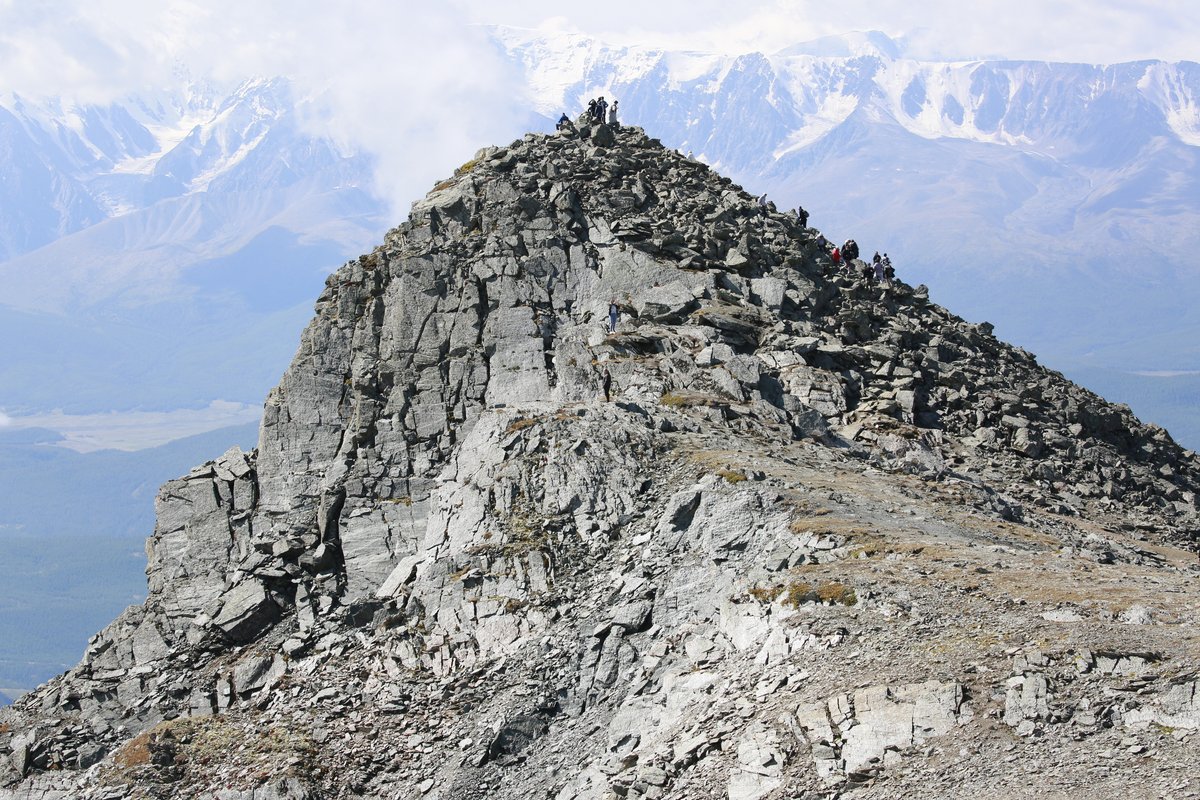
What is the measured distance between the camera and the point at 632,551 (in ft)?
158

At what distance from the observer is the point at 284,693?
4909cm

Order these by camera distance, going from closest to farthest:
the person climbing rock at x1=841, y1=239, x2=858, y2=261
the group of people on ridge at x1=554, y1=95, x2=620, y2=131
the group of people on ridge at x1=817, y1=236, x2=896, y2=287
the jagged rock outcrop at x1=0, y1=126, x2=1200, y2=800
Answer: the jagged rock outcrop at x1=0, y1=126, x2=1200, y2=800 < the group of people on ridge at x1=817, y1=236, x2=896, y2=287 < the person climbing rock at x1=841, y1=239, x2=858, y2=261 < the group of people on ridge at x1=554, y1=95, x2=620, y2=131

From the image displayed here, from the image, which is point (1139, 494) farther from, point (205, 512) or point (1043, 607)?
point (205, 512)

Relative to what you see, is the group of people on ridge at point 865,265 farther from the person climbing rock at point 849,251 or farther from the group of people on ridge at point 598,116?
the group of people on ridge at point 598,116

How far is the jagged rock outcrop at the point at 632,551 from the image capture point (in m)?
35.5

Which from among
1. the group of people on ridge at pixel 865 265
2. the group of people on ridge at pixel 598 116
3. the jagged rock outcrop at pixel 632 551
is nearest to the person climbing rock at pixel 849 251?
the group of people on ridge at pixel 865 265

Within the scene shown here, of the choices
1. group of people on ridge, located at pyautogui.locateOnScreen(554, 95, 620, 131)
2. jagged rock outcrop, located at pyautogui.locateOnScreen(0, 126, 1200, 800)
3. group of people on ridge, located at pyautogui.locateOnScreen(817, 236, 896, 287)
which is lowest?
jagged rock outcrop, located at pyautogui.locateOnScreen(0, 126, 1200, 800)

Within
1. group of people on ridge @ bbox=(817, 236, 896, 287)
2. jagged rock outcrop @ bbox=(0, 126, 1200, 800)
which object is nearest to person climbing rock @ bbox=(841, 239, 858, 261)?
group of people on ridge @ bbox=(817, 236, 896, 287)

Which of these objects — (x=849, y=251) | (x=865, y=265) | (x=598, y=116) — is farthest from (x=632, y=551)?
(x=598, y=116)

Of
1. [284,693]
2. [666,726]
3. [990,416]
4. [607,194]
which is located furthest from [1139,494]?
[284,693]

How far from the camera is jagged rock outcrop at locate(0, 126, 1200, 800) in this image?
3547 centimetres

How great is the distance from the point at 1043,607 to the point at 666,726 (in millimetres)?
10828

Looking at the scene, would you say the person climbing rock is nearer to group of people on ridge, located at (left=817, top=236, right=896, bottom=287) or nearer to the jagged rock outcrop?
group of people on ridge, located at (left=817, top=236, right=896, bottom=287)

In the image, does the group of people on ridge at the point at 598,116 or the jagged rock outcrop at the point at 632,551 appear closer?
the jagged rock outcrop at the point at 632,551
